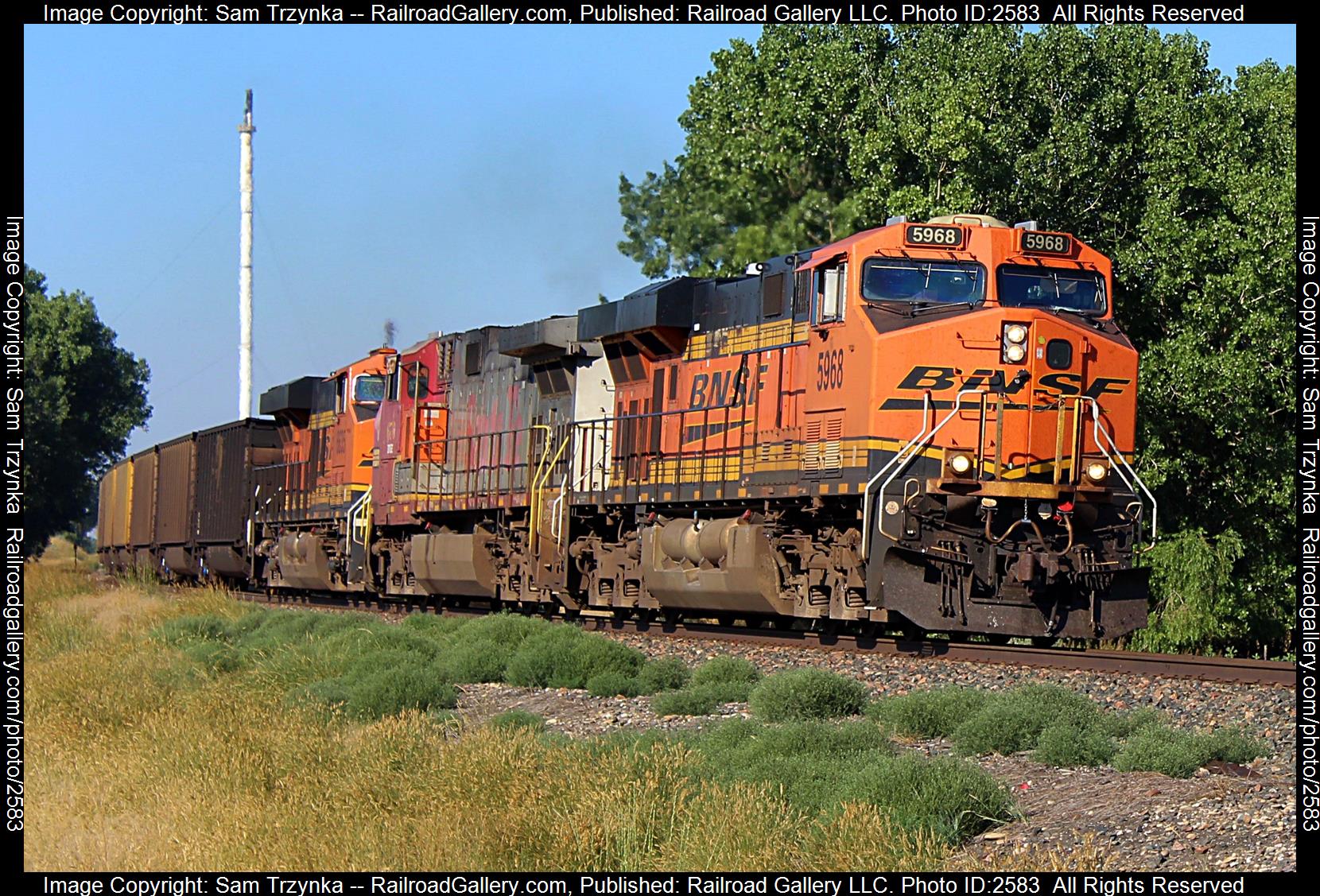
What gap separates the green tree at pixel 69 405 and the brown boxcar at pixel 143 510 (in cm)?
1712

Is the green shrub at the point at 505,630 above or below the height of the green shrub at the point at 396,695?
above

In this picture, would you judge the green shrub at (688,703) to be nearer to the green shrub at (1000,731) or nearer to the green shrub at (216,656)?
the green shrub at (1000,731)

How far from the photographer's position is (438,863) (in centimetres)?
707

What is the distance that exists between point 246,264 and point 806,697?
39.9 meters

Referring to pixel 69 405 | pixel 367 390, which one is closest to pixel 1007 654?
pixel 367 390

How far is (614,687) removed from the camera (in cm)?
1231

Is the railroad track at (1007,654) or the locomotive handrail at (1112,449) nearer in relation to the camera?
the railroad track at (1007,654)

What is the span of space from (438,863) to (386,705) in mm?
4487

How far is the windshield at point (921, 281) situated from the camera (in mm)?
14188

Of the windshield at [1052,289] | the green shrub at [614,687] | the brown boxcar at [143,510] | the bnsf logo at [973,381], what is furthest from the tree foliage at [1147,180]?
the brown boxcar at [143,510]

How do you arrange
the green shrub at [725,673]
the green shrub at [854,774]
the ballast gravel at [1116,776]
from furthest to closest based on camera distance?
the green shrub at [725,673] → the green shrub at [854,774] → the ballast gravel at [1116,776]

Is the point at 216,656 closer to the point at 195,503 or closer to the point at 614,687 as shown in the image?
the point at 614,687

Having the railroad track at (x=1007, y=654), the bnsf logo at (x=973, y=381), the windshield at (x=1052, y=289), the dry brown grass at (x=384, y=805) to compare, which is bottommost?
the dry brown grass at (x=384, y=805)
